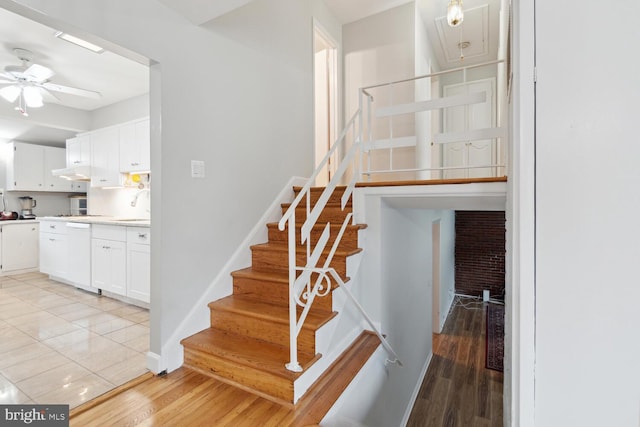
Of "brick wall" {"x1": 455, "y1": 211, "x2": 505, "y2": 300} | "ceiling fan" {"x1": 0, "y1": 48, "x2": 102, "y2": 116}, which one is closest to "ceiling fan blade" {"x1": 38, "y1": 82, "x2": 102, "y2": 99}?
"ceiling fan" {"x1": 0, "y1": 48, "x2": 102, "y2": 116}

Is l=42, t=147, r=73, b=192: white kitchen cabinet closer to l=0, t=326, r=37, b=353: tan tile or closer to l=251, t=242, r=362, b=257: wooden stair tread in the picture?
l=0, t=326, r=37, b=353: tan tile

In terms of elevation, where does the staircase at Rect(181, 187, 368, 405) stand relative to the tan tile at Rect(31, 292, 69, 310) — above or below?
above

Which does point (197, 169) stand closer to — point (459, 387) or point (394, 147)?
point (394, 147)

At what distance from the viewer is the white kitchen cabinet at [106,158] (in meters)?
4.08

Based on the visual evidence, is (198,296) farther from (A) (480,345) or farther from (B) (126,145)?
(A) (480,345)

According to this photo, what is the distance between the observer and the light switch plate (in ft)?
7.22

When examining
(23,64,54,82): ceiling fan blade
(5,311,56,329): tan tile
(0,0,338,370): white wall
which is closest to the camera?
(0,0,338,370): white wall

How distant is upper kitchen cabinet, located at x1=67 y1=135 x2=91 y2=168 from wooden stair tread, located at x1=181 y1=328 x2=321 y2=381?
390cm

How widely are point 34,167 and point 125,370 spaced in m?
5.09

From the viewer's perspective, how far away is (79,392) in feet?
5.82

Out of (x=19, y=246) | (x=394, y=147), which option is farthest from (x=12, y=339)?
(x=394, y=147)
